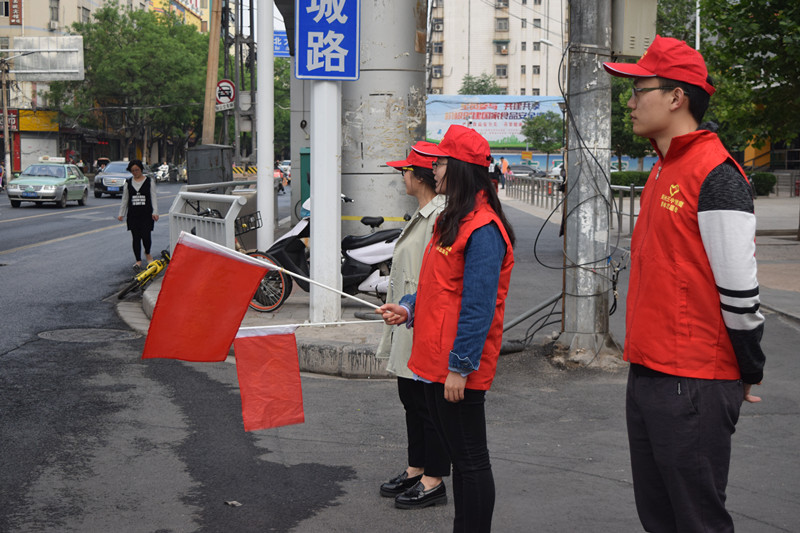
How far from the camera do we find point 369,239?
977 centimetres

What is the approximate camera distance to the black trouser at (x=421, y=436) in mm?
4387

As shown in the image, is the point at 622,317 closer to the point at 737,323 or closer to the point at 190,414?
the point at 190,414

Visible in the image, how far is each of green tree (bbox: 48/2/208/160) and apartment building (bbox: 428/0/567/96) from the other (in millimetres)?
38138

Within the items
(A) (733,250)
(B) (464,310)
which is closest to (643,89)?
(A) (733,250)

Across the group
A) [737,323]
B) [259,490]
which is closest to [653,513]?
[737,323]

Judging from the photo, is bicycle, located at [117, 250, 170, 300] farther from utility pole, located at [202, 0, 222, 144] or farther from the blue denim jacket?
utility pole, located at [202, 0, 222, 144]

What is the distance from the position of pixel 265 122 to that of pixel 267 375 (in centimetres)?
672

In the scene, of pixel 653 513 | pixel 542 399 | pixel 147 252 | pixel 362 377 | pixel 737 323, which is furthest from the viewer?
pixel 147 252

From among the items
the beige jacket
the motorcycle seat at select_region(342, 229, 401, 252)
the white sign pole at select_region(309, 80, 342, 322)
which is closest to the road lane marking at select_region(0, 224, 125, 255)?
the motorcycle seat at select_region(342, 229, 401, 252)

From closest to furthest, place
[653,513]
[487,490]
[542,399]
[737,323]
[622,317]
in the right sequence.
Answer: [737,323] < [653,513] < [487,490] < [542,399] < [622,317]

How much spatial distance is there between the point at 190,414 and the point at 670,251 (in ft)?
13.7

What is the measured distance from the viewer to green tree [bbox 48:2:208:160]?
205ft

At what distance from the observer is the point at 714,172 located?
2.59 metres

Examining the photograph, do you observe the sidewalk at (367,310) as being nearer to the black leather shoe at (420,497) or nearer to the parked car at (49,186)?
the black leather shoe at (420,497)
